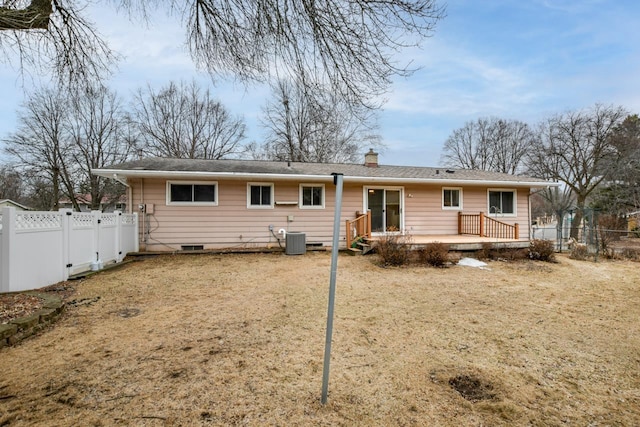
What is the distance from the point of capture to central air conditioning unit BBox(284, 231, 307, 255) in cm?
928

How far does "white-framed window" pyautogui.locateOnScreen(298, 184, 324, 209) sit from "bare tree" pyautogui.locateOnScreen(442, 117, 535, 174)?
2400cm

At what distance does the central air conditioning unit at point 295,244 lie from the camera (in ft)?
30.5

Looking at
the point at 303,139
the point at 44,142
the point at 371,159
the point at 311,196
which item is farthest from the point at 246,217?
the point at 44,142

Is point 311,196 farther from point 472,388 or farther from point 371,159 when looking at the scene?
point 472,388

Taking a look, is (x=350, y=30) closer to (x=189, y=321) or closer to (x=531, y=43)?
(x=189, y=321)

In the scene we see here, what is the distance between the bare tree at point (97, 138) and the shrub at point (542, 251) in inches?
965

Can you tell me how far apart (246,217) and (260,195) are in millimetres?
843

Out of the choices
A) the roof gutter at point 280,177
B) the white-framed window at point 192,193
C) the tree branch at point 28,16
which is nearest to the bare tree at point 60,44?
the tree branch at point 28,16

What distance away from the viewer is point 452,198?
11.4 meters

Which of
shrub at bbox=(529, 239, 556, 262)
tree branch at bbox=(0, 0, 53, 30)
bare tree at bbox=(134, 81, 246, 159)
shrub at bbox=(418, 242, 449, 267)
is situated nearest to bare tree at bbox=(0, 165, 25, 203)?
bare tree at bbox=(134, 81, 246, 159)

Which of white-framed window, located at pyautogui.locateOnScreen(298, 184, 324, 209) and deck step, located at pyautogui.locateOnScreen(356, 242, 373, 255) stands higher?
white-framed window, located at pyautogui.locateOnScreen(298, 184, 324, 209)

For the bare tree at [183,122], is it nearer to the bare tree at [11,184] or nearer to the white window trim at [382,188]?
the bare tree at [11,184]

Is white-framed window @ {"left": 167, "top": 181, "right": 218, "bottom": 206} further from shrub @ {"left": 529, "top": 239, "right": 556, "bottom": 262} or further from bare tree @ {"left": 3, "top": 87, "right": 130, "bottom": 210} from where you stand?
bare tree @ {"left": 3, "top": 87, "right": 130, "bottom": 210}

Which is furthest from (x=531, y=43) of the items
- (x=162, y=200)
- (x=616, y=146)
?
(x=616, y=146)
